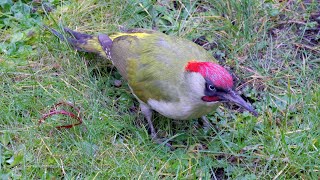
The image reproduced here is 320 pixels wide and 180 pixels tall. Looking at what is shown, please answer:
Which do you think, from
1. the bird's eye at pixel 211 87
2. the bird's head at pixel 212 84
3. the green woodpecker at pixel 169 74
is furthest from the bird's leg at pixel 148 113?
the bird's eye at pixel 211 87

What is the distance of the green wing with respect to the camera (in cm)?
435

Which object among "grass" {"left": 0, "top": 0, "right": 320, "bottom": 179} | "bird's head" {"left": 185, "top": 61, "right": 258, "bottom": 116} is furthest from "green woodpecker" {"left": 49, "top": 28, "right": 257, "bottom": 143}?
"grass" {"left": 0, "top": 0, "right": 320, "bottom": 179}

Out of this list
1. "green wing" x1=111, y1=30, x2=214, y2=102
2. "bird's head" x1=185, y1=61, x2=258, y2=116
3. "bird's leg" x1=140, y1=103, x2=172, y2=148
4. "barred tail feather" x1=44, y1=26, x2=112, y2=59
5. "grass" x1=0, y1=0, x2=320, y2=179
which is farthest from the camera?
"barred tail feather" x1=44, y1=26, x2=112, y2=59

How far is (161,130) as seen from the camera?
15.5 ft

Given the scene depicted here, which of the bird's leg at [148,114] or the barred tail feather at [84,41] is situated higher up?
the barred tail feather at [84,41]

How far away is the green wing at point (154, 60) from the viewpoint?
171 inches

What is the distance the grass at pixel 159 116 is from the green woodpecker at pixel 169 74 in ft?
0.83

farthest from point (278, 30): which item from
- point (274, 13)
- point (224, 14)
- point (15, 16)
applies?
point (15, 16)

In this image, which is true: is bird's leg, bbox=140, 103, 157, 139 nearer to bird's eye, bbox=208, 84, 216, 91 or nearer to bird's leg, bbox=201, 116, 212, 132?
bird's leg, bbox=201, 116, 212, 132

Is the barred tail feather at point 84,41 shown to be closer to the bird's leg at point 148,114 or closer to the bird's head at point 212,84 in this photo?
the bird's leg at point 148,114

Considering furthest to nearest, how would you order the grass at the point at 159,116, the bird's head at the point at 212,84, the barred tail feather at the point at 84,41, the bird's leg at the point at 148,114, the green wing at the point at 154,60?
the barred tail feather at the point at 84,41
the bird's leg at the point at 148,114
the green wing at the point at 154,60
the grass at the point at 159,116
the bird's head at the point at 212,84

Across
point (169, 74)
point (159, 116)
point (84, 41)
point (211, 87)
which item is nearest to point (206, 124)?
point (159, 116)

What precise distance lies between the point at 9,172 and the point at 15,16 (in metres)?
1.93

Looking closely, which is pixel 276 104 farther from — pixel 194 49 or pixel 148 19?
pixel 148 19
